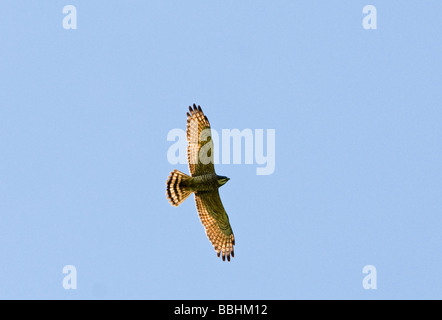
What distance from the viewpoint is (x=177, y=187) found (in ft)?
49.5

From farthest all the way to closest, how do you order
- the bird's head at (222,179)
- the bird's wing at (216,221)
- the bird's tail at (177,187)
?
the bird's wing at (216,221) < the bird's head at (222,179) < the bird's tail at (177,187)

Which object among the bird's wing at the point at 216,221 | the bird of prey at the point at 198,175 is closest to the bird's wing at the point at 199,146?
the bird of prey at the point at 198,175

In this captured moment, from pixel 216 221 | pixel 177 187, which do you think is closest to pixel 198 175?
pixel 177 187

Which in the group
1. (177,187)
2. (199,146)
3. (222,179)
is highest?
(199,146)

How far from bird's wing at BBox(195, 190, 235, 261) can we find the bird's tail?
1.76 ft

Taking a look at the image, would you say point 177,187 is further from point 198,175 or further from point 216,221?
point 216,221

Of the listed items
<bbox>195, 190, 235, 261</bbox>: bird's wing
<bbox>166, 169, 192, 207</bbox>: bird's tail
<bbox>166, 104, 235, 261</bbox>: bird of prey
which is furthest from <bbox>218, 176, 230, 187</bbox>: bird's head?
<bbox>166, 169, 192, 207</bbox>: bird's tail

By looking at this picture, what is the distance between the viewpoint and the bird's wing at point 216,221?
51.5 ft

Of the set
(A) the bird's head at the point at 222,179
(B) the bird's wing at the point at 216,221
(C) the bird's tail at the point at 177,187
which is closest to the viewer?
(C) the bird's tail at the point at 177,187

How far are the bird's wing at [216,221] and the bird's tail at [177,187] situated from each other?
21.1 inches

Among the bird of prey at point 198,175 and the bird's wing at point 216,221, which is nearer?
the bird of prey at point 198,175

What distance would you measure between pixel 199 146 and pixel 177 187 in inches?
33.6

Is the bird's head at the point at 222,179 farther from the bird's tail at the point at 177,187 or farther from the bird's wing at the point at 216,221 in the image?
the bird's tail at the point at 177,187
